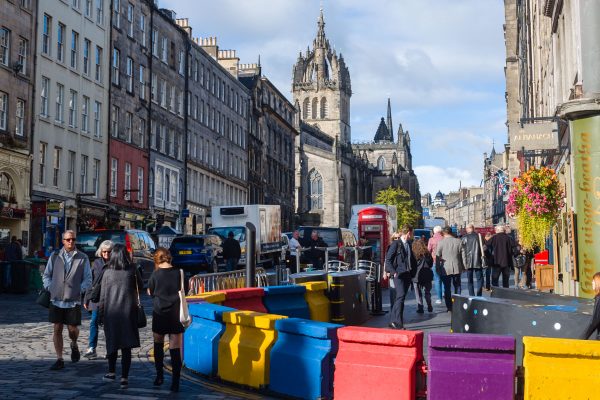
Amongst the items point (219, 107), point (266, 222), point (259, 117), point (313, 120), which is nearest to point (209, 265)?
point (266, 222)

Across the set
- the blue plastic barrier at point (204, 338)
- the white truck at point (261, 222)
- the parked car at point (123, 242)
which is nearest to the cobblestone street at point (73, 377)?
the blue plastic barrier at point (204, 338)

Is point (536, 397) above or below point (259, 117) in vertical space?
below

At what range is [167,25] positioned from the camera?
170 feet

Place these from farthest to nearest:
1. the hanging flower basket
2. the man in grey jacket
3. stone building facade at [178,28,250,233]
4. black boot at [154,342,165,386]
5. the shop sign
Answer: stone building facade at [178,28,250,233] → the shop sign → the hanging flower basket → the man in grey jacket → black boot at [154,342,165,386]

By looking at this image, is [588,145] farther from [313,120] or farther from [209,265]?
[313,120]

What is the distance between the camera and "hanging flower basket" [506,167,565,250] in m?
18.6

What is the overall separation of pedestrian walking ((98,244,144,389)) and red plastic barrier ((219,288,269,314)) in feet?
8.62

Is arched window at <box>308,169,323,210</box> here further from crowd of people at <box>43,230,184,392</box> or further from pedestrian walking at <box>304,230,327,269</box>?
crowd of people at <box>43,230,184,392</box>

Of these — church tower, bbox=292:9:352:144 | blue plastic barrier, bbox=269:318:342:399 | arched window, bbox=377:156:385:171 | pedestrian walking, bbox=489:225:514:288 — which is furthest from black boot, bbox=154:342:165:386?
arched window, bbox=377:156:385:171

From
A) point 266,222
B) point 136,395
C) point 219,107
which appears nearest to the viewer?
point 136,395

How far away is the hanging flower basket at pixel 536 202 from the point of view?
61.1 feet

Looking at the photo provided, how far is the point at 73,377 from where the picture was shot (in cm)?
980

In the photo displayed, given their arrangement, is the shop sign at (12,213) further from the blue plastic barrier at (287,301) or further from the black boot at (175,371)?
the black boot at (175,371)

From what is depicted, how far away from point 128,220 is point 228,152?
815 inches
